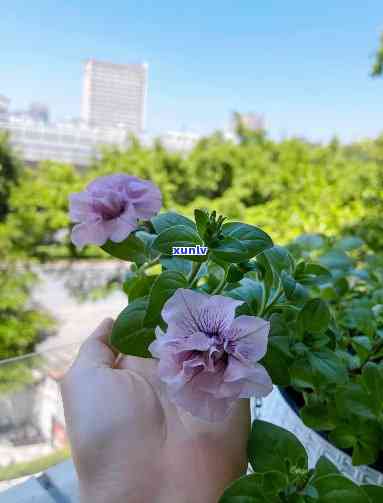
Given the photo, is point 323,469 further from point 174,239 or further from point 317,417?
point 174,239

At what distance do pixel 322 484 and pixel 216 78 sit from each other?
8914 mm

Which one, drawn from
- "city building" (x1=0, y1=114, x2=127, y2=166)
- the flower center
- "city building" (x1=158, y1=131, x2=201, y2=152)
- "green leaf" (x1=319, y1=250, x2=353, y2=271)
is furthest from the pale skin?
"city building" (x1=158, y1=131, x2=201, y2=152)

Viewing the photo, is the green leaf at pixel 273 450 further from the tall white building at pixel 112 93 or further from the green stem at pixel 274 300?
the tall white building at pixel 112 93

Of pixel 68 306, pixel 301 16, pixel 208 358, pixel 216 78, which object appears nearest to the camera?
pixel 208 358

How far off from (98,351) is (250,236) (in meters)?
0.12

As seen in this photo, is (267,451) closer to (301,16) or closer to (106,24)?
(106,24)

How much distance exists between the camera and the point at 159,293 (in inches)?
9.4

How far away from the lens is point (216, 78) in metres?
8.38

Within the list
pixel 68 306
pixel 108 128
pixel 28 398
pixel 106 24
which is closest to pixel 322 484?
pixel 28 398

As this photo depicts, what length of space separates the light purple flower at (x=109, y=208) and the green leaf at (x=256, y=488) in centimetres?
17

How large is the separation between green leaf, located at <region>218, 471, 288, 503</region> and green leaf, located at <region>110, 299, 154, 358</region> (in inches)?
3.4

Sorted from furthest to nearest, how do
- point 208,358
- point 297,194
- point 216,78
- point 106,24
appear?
point 216,78, point 106,24, point 297,194, point 208,358

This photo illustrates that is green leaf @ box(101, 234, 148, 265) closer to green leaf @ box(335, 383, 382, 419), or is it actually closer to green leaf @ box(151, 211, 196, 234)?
green leaf @ box(151, 211, 196, 234)

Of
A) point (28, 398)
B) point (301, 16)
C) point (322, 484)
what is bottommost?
point (28, 398)
